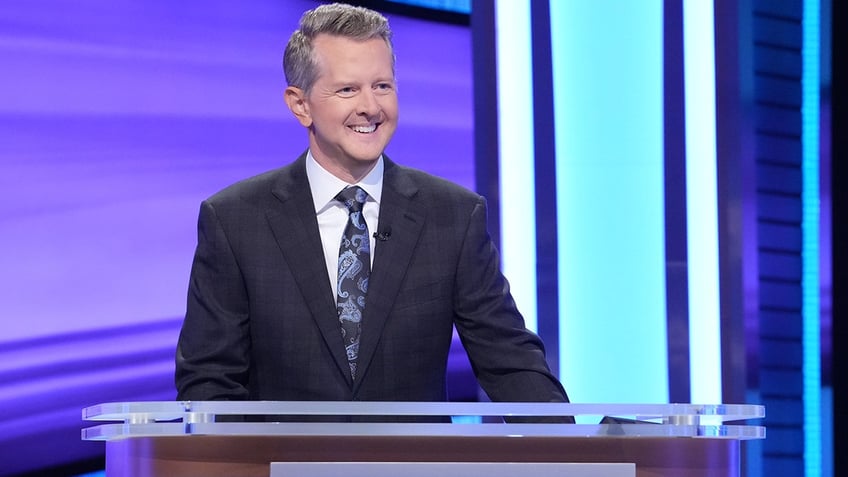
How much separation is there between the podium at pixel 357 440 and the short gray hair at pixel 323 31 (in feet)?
2.77

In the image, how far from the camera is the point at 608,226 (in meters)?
3.01

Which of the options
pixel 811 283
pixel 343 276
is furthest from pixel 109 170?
pixel 811 283

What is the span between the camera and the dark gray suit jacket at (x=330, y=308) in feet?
6.03

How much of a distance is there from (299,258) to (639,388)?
1.42 m

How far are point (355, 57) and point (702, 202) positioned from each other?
1503 millimetres

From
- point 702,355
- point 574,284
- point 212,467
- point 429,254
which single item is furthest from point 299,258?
point 702,355

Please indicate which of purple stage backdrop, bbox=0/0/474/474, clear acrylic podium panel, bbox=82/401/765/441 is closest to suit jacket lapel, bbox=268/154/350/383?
clear acrylic podium panel, bbox=82/401/765/441

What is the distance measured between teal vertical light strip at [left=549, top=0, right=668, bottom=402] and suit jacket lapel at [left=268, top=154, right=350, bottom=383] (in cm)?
119

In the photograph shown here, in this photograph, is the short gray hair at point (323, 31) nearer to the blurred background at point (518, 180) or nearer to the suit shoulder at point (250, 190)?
the suit shoulder at point (250, 190)

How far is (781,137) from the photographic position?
10.6 feet

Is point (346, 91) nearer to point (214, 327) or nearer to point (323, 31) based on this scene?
point (323, 31)

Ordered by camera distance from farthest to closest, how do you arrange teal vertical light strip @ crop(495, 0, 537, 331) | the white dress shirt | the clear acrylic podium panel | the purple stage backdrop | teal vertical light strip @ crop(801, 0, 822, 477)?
teal vertical light strip @ crop(801, 0, 822, 477) → teal vertical light strip @ crop(495, 0, 537, 331) → the purple stage backdrop → the white dress shirt → the clear acrylic podium panel

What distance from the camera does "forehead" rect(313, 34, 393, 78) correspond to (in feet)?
6.14

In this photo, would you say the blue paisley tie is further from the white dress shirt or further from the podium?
the podium
